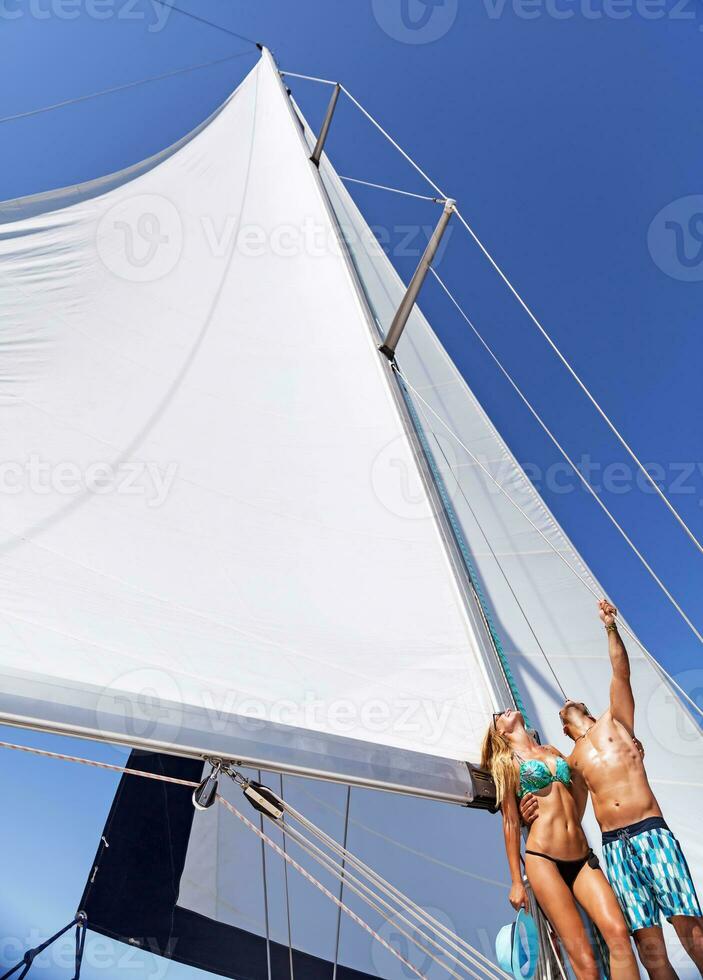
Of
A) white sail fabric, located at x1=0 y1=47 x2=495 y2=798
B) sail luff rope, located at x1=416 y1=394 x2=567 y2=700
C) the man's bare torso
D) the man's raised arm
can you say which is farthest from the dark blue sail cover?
white sail fabric, located at x1=0 y1=47 x2=495 y2=798

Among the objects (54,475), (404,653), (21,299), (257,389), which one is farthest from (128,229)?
(404,653)

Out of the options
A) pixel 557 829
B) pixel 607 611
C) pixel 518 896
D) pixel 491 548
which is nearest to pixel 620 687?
pixel 607 611

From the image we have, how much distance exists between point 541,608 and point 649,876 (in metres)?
1.81

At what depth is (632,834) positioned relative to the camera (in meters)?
1.54

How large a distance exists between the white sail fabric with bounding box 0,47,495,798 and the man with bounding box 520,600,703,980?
1.51 ft

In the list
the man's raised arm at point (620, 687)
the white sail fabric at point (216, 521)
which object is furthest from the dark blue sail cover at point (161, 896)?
the white sail fabric at point (216, 521)

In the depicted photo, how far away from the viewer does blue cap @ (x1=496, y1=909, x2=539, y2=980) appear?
3.91ft

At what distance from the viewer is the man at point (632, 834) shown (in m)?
1.42

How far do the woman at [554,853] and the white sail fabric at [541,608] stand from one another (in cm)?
60

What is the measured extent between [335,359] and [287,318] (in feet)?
1.84

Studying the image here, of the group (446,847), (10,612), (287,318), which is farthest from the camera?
(287,318)

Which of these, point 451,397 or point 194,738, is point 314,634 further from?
point 451,397

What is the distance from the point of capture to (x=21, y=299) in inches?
108

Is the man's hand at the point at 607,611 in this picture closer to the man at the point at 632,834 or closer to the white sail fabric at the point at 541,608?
the man at the point at 632,834
